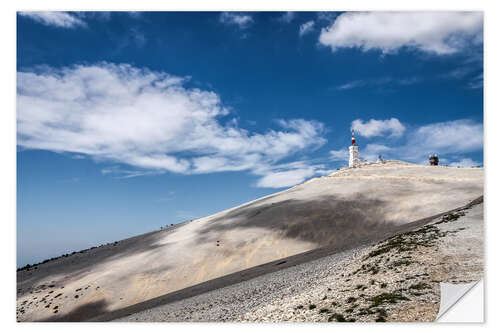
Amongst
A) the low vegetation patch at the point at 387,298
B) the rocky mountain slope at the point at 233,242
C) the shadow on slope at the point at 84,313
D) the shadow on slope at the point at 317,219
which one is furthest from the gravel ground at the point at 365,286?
the shadow on slope at the point at 317,219

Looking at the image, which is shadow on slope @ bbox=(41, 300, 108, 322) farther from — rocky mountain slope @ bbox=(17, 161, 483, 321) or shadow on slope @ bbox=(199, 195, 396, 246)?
shadow on slope @ bbox=(199, 195, 396, 246)

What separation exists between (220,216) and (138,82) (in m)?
10.3

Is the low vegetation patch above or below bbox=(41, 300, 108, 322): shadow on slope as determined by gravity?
above

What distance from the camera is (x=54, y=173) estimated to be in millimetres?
9359

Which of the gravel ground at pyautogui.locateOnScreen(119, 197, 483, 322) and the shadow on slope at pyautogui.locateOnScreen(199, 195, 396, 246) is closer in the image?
the gravel ground at pyautogui.locateOnScreen(119, 197, 483, 322)

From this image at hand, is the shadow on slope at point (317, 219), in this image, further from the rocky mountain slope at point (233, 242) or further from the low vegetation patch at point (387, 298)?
the low vegetation patch at point (387, 298)

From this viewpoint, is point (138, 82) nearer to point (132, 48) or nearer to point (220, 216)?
point (132, 48)

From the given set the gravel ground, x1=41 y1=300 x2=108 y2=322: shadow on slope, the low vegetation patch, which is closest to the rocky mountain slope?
x1=41 y1=300 x2=108 y2=322: shadow on slope

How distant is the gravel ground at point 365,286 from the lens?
238 inches

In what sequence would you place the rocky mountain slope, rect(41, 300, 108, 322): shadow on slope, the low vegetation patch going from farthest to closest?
1. the rocky mountain slope
2. rect(41, 300, 108, 322): shadow on slope
3. the low vegetation patch

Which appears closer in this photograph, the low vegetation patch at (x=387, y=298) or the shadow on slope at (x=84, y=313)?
the low vegetation patch at (x=387, y=298)

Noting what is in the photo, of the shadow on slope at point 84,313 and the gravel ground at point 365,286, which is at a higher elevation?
the gravel ground at point 365,286

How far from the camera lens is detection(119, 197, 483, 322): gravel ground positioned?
604 centimetres

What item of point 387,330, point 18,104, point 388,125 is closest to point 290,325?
point 387,330
